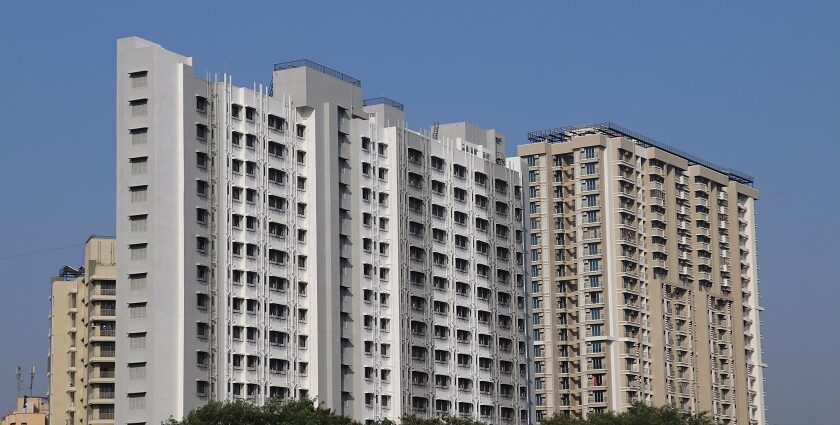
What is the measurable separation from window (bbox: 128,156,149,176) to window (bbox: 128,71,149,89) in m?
6.03

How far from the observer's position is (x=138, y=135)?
5256 inches

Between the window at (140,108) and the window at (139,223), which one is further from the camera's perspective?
A: the window at (140,108)

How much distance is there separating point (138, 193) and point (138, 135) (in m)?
4.84

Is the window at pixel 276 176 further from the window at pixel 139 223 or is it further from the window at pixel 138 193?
the window at pixel 139 223

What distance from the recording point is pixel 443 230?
159625 mm

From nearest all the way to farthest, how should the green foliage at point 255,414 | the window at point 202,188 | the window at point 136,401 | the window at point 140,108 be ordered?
the green foliage at point 255,414, the window at point 136,401, the window at point 202,188, the window at point 140,108

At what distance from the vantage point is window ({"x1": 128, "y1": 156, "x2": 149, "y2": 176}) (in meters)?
132

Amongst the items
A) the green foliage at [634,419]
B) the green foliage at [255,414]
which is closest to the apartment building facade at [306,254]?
the green foliage at [255,414]

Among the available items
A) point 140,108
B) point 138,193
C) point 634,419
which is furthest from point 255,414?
point 634,419

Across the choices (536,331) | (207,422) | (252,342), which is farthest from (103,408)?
(536,331)

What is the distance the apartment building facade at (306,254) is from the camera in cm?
13088

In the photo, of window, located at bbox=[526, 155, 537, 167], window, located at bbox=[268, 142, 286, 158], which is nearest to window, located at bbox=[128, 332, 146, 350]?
window, located at bbox=[268, 142, 286, 158]

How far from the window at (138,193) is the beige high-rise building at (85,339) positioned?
93.6 ft

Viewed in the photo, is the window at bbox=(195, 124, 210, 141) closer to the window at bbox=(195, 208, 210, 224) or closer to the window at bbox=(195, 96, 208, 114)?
the window at bbox=(195, 96, 208, 114)
